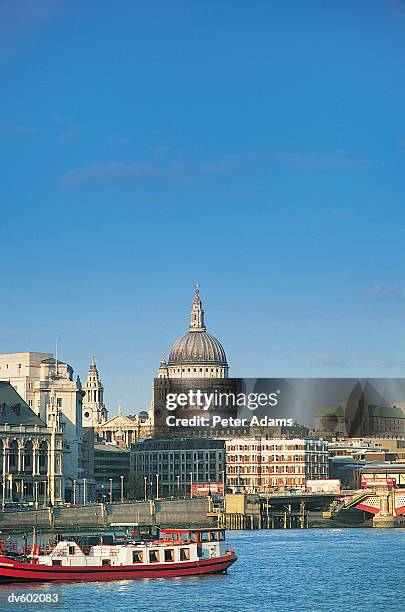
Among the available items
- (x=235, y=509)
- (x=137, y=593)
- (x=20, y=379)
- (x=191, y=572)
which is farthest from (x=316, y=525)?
(x=137, y=593)

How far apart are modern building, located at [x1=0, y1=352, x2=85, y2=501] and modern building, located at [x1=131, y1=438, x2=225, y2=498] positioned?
2363cm

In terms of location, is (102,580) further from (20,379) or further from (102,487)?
(102,487)

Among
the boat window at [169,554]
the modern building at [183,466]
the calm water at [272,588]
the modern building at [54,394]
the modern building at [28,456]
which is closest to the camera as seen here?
the calm water at [272,588]

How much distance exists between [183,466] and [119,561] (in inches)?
4430

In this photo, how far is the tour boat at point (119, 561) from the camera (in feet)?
261

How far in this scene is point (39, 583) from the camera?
262ft

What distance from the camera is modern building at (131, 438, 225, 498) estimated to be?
19262 cm

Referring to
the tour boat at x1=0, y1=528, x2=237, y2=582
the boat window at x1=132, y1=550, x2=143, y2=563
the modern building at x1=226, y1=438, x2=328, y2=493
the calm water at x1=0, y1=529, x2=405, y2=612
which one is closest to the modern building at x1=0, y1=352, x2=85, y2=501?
the modern building at x1=226, y1=438, x2=328, y2=493

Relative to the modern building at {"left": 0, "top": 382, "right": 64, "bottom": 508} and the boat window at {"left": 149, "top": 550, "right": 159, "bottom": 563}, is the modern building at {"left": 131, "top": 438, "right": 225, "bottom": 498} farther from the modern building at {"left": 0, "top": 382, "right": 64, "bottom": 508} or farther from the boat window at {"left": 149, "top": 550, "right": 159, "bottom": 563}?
the boat window at {"left": 149, "top": 550, "right": 159, "bottom": 563}

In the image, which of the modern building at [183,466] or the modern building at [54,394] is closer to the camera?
the modern building at [54,394]

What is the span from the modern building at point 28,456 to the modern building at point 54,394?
204cm

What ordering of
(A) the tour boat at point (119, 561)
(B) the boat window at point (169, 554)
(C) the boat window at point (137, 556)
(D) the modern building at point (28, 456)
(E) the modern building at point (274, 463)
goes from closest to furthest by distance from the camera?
1. (A) the tour boat at point (119, 561)
2. (C) the boat window at point (137, 556)
3. (B) the boat window at point (169, 554)
4. (D) the modern building at point (28, 456)
5. (E) the modern building at point (274, 463)

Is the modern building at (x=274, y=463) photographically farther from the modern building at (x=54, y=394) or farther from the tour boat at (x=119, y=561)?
the tour boat at (x=119, y=561)

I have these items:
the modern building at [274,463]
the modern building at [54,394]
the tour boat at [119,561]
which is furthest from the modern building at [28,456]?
the tour boat at [119,561]
